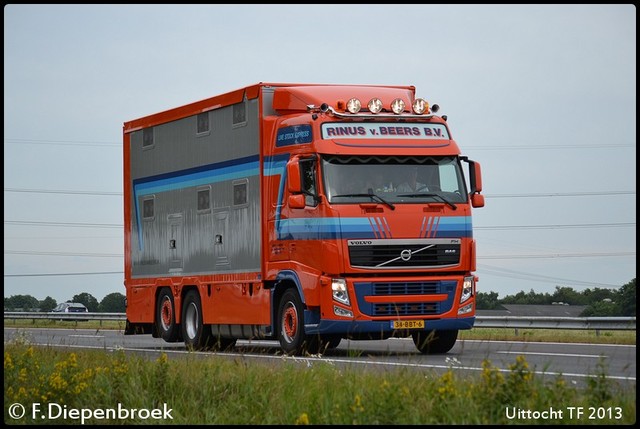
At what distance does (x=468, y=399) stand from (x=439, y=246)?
949 cm

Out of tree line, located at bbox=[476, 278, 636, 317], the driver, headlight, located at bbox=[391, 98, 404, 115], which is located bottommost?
tree line, located at bbox=[476, 278, 636, 317]

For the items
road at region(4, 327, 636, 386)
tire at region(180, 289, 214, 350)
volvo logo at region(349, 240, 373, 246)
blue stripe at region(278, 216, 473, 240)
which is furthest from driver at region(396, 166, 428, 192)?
tire at region(180, 289, 214, 350)

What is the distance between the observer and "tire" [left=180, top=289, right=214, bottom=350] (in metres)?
23.4

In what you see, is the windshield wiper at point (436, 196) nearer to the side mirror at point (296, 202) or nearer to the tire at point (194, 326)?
the side mirror at point (296, 202)

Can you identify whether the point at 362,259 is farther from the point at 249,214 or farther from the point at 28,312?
the point at 28,312

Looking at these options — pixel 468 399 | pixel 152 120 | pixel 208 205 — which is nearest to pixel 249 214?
pixel 208 205

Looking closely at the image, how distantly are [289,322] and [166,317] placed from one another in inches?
193

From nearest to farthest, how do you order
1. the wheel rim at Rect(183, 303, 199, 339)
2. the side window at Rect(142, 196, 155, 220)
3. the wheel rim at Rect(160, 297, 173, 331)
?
the wheel rim at Rect(183, 303, 199, 339)
the wheel rim at Rect(160, 297, 173, 331)
the side window at Rect(142, 196, 155, 220)

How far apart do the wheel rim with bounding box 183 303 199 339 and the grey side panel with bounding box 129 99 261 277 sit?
666 mm

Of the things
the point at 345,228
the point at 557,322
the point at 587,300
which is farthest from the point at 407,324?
the point at 587,300

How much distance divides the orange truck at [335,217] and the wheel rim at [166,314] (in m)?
1.80

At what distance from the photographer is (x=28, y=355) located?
642 inches

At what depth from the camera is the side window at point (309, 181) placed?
1980cm

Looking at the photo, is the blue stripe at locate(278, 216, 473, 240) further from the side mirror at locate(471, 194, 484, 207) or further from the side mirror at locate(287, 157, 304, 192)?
the side mirror at locate(287, 157, 304, 192)
